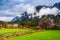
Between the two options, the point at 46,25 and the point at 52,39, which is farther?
the point at 46,25

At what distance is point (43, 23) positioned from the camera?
6500 centimetres

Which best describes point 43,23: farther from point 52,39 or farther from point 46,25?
point 52,39

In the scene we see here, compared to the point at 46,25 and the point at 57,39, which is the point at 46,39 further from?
the point at 46,25

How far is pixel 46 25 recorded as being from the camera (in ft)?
209

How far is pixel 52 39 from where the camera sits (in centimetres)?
2595

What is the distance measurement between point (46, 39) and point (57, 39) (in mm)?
1568

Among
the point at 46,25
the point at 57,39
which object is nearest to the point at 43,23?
the point at 46,25

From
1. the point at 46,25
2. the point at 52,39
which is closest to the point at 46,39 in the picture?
the point at 52,39

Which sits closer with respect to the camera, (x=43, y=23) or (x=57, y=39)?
(x=57, y=39)

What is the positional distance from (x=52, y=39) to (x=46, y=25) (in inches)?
1486

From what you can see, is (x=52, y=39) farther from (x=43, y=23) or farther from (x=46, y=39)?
(x=43, y=23)

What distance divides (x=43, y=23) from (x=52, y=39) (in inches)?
1540

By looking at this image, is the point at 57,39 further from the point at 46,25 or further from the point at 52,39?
the point at 46,25

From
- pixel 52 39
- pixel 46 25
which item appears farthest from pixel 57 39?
pixel 46 25
